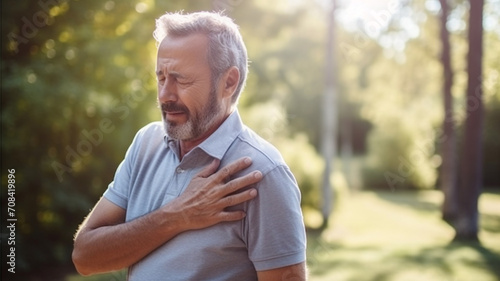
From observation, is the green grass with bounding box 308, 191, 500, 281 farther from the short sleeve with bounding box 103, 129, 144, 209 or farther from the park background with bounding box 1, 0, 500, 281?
the short sleeve with bounding box 103, 129, 144, 209

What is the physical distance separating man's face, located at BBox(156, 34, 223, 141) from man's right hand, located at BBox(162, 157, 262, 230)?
0.64ft

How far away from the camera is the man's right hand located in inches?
61.4

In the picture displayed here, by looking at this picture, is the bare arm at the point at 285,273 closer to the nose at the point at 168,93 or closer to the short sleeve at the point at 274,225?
the short sleeve at the point at 274,225

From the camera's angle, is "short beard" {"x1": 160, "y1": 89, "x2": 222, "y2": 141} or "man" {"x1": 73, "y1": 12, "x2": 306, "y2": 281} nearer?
"man" {"x1": 73, "y1": 12, "x2": 306, "y2": 281}

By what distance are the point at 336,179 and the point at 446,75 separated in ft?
13.1

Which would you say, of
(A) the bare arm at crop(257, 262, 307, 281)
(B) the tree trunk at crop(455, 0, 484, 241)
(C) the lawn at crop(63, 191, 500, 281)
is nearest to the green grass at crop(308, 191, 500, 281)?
(C) the lawn at crop(63, 191, 500, 281)

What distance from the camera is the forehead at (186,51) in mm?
1703

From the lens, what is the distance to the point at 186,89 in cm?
174

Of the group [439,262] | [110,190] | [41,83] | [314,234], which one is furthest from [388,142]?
[110,190]

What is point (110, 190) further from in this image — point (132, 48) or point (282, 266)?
point (132, 48)

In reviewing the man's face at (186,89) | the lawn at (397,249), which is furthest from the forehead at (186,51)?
the lawn at (397,249)

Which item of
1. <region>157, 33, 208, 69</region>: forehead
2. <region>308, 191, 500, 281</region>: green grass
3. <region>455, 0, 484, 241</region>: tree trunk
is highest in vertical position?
<region>157, 33, 208, 69</region>: forehead

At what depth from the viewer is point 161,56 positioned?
1.74 metres

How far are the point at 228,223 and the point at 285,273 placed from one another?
0.73 ft
